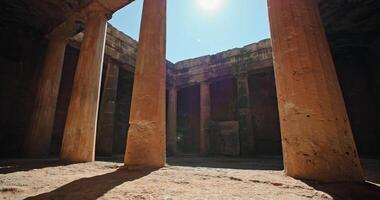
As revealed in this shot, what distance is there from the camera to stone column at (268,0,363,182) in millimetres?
3416

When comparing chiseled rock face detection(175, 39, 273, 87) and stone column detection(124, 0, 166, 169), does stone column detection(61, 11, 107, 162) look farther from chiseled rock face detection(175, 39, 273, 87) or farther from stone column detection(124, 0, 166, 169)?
chiseled rock face detection(175, 39, 273, 87)

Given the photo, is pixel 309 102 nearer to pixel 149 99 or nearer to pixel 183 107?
pixel 149 99

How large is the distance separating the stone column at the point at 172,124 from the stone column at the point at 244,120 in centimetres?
462

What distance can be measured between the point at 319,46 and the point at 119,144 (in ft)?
45.8

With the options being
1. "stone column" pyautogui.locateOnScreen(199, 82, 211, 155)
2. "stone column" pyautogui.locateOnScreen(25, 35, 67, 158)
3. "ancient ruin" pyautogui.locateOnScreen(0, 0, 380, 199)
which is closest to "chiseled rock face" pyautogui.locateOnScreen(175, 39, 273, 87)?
"ancient ruin" pyautogui.locateOnScreen(0, 0, 380, 199)

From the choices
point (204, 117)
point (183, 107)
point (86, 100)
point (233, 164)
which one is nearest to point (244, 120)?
point (204, 117)

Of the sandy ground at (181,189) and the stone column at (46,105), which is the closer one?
the sandy ground at (181,189)

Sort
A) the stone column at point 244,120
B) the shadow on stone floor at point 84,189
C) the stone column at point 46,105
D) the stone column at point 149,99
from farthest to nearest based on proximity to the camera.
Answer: the stone column at point 244,120
the stone column at point 46,105
the stone column at point 149,99
the shadow on stone floor at point 84,189

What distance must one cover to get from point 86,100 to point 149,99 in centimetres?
294

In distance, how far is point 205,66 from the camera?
16.0 meters

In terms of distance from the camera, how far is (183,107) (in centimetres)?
1967

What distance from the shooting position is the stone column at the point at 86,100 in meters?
6.96

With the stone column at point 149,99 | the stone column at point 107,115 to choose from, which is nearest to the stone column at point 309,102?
the stone column at point 149,99

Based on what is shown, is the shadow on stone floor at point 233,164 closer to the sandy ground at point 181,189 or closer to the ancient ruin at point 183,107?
the ancient ruin at point 183,107
